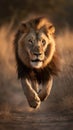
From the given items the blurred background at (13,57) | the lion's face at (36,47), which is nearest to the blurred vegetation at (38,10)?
the blurred background at (13,57)

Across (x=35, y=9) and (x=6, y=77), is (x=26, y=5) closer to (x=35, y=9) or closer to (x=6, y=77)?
(x=35, y=9)

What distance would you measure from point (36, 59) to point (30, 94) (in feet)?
0.72

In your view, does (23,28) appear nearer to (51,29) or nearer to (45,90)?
(51,29)

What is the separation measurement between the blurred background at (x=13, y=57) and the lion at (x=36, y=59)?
31 millimetres

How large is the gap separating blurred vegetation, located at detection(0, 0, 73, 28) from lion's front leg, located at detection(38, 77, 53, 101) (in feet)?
1.16

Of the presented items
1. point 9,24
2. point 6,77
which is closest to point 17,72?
point 6,77

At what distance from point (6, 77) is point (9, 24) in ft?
1.06

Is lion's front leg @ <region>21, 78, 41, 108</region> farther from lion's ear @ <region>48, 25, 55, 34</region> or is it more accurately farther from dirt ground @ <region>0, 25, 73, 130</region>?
lion's ear @ <region>48, 25, 55, 34</region>

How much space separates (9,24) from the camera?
366 cm

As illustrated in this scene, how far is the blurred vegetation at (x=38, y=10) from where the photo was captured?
3.67 metres

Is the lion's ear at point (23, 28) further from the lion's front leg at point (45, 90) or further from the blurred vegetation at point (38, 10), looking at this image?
the lion's front leg at point (45, 90)

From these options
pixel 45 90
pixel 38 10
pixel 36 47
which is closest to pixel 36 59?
pixel 36 47

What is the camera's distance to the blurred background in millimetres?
3656

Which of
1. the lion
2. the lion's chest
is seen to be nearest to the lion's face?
the lion
